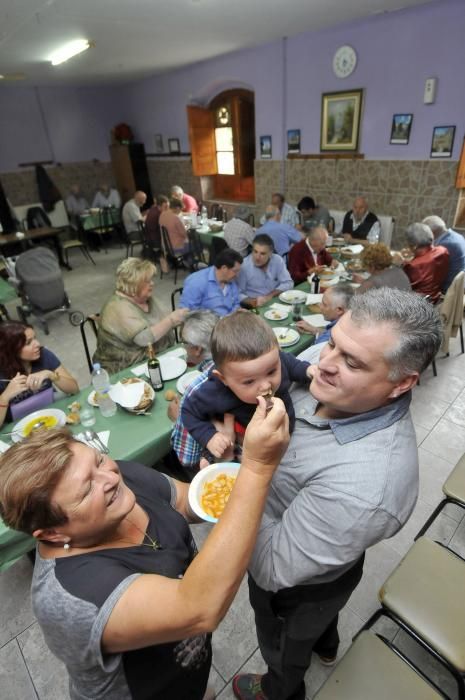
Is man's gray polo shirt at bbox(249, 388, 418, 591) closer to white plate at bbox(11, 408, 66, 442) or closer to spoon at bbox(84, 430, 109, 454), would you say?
spoon at bbox(84, 430, 109, 454)

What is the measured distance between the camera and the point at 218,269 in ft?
11.9

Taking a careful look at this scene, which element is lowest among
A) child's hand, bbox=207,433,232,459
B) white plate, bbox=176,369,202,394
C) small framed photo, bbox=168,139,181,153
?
white plate, bbox=176,369,202,394

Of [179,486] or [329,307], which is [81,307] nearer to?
[329,307]

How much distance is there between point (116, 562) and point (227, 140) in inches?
377

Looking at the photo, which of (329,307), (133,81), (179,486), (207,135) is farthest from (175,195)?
(179,486)

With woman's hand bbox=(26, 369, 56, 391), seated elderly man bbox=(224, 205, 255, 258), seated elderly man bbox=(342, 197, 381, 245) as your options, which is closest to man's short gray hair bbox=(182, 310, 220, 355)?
woman's hand bbox=(26, 369, 56, 391)

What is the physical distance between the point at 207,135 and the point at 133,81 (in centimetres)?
314

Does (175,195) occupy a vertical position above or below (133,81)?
below

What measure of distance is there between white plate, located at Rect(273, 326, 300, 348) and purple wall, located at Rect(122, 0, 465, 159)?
14.1 ft

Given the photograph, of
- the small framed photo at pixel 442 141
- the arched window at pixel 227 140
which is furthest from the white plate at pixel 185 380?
the arched window at pixel 227 140

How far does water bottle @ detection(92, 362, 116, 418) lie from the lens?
2203 millimetres

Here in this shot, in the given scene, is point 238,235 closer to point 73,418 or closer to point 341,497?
point 73,418

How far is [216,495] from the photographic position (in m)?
1.28

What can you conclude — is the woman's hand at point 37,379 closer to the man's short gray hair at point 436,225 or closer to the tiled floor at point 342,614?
the tiled floor at point 342,614
